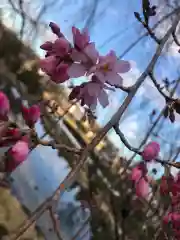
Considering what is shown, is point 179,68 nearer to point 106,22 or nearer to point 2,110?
point 106,22

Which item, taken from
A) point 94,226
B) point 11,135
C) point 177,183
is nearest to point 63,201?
point 94,226

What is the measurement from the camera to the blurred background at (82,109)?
1410 mm

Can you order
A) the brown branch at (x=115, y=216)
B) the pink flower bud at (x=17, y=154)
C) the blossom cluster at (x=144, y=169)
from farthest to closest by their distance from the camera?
the brown branch at (x=115, y=216) → the blossom cluster at (x=144, y=169) → the pink flower bud at (x=17, y=154)

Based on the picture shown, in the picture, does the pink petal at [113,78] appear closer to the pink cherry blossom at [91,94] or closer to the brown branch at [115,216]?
the pink cherry blossom at [91,94]

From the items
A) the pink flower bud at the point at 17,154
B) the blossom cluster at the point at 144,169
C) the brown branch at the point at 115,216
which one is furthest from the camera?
the brown branch at the point at 115,216

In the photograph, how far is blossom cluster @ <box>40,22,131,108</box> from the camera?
48cm

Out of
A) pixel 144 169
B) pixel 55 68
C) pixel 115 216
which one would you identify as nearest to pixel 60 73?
pixel 55 68

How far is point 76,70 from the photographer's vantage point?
0.47m

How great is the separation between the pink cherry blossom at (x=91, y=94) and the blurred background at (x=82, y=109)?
0.87m

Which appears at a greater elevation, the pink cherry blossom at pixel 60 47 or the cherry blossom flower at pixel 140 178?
the pink cherry blossom at pixel 60 47

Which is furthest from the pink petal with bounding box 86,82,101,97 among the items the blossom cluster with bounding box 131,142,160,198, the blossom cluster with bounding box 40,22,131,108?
the blossom cluster with bounding box 131,142,160,198

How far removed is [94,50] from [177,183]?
0.28 m

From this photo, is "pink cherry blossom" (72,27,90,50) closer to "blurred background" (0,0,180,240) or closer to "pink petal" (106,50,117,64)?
"pink petal" (106,50,117,64)

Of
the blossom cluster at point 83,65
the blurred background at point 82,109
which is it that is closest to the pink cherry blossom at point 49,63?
the blossom cluster at point 83,65
